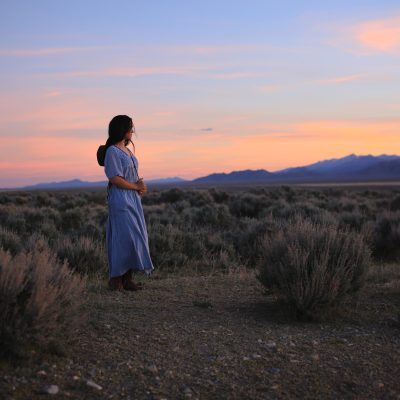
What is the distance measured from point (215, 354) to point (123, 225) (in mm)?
2534

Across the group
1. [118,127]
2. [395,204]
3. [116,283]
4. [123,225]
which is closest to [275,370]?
[123,225]

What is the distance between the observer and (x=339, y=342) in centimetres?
570

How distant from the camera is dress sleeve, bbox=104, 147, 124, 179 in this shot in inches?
280

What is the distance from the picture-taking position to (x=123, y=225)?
721cm

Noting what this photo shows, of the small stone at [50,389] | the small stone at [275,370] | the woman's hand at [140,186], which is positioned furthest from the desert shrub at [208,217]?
the small stone at [50,389]

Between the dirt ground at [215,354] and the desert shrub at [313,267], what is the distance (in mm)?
221

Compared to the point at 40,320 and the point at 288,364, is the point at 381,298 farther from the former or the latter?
the point at 40,320

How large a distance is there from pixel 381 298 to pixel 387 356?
7.36 ft

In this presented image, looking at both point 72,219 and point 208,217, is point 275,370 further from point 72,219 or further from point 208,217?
point 72,219

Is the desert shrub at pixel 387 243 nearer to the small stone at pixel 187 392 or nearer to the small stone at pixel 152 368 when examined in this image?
the small stone at pixel 152 368

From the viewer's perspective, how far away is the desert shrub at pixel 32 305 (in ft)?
14.7

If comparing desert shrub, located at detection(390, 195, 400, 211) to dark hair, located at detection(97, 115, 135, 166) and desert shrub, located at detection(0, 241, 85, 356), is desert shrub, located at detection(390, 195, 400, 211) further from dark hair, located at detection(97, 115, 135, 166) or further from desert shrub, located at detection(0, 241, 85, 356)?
desert shrub, located at detection(0, 241, 85, 356)

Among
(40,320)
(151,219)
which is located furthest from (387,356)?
(151,219)

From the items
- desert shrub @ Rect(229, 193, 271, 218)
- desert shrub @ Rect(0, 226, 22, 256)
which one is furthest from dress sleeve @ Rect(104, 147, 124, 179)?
desert shrub @ Rect(229, 193, 271, 218)
